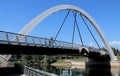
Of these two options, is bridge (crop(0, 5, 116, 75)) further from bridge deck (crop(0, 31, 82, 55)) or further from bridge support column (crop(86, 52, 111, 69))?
bridge support column (crop(86, 52, 111, 69))

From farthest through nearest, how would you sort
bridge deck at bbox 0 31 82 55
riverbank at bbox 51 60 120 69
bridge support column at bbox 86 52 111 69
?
1. bridge support column at bbox 86 52 111 69
2. riverbank at bbox 51 60 120 69
3. bridge deck at bbox 0 31 82 55

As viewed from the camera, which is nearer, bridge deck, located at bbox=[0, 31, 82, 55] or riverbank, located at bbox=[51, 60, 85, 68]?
bridge deck, located at bbox=[0, 31, 82, 55]

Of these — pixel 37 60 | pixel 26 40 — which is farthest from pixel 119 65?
pixel 37 60

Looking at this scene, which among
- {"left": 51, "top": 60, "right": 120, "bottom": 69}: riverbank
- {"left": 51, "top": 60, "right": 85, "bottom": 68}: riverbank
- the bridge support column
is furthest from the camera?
{"left": 51, "top": 60, "right": 85, "bottom": 68}: riverbank

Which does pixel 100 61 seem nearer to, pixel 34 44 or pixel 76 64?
pixel 76 64

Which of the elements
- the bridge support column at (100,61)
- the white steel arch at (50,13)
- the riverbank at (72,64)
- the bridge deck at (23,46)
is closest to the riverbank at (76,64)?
the riverbank at (72,64)

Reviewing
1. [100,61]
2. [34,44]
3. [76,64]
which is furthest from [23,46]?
[76,64]

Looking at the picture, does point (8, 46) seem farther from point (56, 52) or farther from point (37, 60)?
point (37, 60)

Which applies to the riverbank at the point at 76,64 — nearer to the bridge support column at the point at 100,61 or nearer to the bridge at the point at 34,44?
the bridge support column at the point at 100,61

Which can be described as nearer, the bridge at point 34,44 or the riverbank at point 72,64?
the bridge at point 34,44

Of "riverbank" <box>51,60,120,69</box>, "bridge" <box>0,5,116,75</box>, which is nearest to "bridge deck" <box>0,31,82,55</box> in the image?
"bridge" <box>0,5,116,75</box>

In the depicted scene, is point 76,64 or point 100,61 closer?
point 100,61

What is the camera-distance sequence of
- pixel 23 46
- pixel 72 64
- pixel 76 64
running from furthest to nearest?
pixel 72 64
pixel 76 64
pixel 23 46

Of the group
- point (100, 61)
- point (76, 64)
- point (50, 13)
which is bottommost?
point (76, 64)
